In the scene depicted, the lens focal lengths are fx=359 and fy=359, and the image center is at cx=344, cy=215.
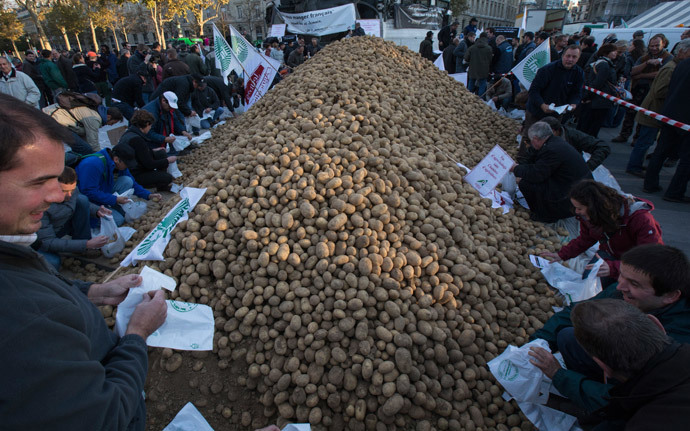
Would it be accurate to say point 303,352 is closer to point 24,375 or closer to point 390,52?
point 24,375

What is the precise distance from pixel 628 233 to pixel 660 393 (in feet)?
5.42

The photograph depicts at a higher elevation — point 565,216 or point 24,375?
point 24,375

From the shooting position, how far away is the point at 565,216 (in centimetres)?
402

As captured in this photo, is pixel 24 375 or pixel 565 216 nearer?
pixel 24 375

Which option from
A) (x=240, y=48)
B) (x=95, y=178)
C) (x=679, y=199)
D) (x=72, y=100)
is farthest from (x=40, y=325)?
(x=240, y=48)

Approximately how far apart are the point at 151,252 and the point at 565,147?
4158 mm

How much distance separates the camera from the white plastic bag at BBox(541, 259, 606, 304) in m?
2.70

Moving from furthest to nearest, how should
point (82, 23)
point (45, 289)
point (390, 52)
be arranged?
point (82, 23) → point (390, 52) → point (45, 289)

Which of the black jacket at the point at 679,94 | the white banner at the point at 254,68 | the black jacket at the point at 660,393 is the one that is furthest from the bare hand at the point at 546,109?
the black jacket at the point at 660,393

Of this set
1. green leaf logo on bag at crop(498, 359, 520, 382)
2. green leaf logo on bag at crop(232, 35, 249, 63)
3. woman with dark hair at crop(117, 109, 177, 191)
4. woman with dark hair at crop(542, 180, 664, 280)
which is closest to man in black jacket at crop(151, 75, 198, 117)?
green leaf logo on bag at crop(232, 35, 249, 63)

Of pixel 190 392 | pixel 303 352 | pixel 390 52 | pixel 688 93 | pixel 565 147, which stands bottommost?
pixel 190 392

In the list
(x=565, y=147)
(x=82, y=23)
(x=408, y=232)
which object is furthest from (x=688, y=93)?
(x=82, y=23)

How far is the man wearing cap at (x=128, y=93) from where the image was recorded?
23.9 feet

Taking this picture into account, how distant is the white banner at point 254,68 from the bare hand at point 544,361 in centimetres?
593
